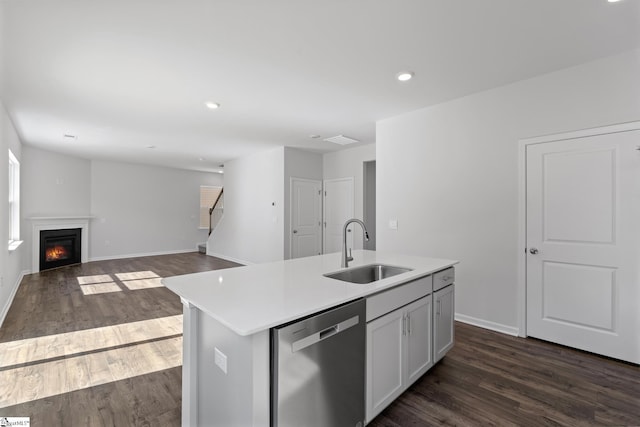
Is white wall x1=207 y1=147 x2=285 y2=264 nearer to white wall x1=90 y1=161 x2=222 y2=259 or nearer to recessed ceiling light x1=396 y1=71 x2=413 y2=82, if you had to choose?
white wall x1=90 y1=161 x2=222 y2=259

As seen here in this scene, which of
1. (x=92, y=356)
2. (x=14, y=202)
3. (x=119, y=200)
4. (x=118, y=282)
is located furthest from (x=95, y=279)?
(x=92, y=356)

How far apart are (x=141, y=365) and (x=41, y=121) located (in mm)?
3996

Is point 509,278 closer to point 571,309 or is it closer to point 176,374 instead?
point 571,309

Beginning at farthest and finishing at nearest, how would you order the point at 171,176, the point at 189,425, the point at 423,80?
1. the point at 171,176
2. the point at 423,80
3. the point at 189,425

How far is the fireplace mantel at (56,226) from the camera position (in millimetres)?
6004

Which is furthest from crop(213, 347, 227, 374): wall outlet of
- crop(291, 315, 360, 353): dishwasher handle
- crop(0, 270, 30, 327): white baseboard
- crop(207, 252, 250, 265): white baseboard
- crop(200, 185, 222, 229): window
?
crop(200, 185, 222, 229): window

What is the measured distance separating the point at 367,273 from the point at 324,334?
40.9 inches

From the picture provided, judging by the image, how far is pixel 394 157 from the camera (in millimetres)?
4062

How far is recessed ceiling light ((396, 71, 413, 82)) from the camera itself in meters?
2.83

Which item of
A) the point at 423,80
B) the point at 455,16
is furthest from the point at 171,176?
the point at 455,16

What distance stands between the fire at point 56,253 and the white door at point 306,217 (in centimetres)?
530

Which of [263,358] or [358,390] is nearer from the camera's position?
[263,358]

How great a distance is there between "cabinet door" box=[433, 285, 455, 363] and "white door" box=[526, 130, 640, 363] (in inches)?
44.4

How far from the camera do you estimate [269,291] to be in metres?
1.57
